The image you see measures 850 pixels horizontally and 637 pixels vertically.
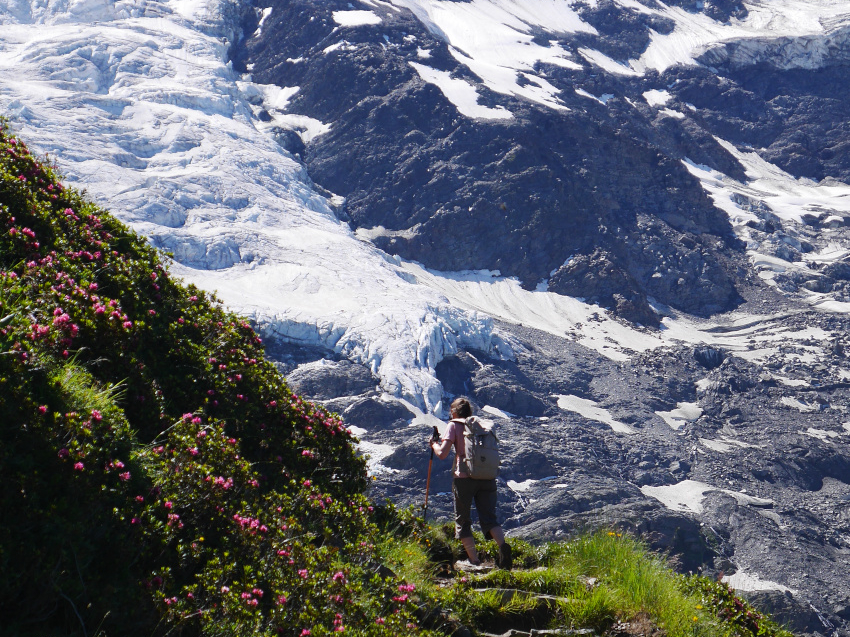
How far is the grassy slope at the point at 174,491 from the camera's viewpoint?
439 cm

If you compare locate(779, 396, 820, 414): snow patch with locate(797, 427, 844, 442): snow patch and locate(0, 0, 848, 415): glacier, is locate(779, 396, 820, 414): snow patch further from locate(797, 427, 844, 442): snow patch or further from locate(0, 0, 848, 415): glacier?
locate(0, 0, 848, 415): glacier

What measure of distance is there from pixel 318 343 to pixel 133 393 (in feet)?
406

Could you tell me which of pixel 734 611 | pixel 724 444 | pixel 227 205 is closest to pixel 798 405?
pixel 724 444

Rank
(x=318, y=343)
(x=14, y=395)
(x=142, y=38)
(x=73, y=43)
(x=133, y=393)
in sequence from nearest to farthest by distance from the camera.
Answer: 1. (x=14, y=395)
2. (x=133, y=393)
3. (x=318, y=343)
4. (x=73, y=43)
5. (x=142, y=38)

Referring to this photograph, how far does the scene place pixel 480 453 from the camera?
29.5 ft

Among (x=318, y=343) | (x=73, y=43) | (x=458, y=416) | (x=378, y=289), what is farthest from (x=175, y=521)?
(x=73, y=43)

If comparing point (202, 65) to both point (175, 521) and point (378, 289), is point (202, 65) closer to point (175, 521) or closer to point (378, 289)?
point (378, 289)

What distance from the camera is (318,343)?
129125 millimetres

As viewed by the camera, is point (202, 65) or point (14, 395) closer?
point (14, 395)

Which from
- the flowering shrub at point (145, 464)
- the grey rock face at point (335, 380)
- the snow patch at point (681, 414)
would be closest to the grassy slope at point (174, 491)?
the flowering shrub at point (145, 464)

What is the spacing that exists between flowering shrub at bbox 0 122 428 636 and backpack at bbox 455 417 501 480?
1.30m

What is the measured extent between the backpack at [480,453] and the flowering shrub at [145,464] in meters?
1.30

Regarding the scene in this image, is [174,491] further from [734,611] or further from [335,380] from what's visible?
[335,380]

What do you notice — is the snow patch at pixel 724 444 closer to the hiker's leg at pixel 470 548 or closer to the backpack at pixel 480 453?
the hiker's leg at pixel 470 548
